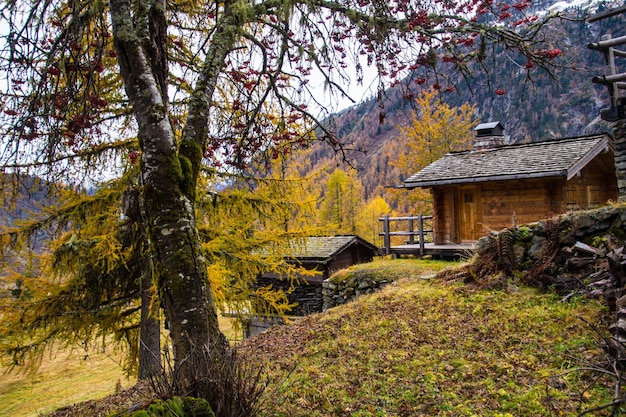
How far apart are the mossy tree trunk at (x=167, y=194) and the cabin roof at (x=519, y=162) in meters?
12.9

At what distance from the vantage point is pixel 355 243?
20953 mm

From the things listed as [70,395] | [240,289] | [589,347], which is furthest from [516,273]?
[70,395]

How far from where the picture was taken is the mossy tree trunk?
11.7ft

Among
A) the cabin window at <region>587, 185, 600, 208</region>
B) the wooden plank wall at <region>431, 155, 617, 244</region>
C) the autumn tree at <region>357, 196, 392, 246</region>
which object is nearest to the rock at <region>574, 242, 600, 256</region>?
the wooden plank wall at <region>431, 155, 617, 244</region>

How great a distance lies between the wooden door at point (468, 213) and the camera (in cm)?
1630

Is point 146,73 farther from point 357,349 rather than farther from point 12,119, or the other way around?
point 357,349

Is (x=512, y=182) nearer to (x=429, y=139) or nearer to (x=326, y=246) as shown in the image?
(x=326, y=246)

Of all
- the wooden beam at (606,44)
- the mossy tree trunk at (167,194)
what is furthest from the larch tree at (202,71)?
the wooden beam at (606,44)

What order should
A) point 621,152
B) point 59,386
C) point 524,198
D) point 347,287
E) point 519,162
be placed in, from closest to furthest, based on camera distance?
point 621,152
point 347,287
point 524,198
point 519,162
point 59,386

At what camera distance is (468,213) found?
54.5 ft

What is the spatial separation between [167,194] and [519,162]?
1446cm

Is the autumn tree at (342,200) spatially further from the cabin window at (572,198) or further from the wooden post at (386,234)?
the cabin window at (572,198)

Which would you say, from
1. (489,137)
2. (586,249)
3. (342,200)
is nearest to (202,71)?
(586,249)

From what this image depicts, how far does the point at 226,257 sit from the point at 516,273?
607cm
